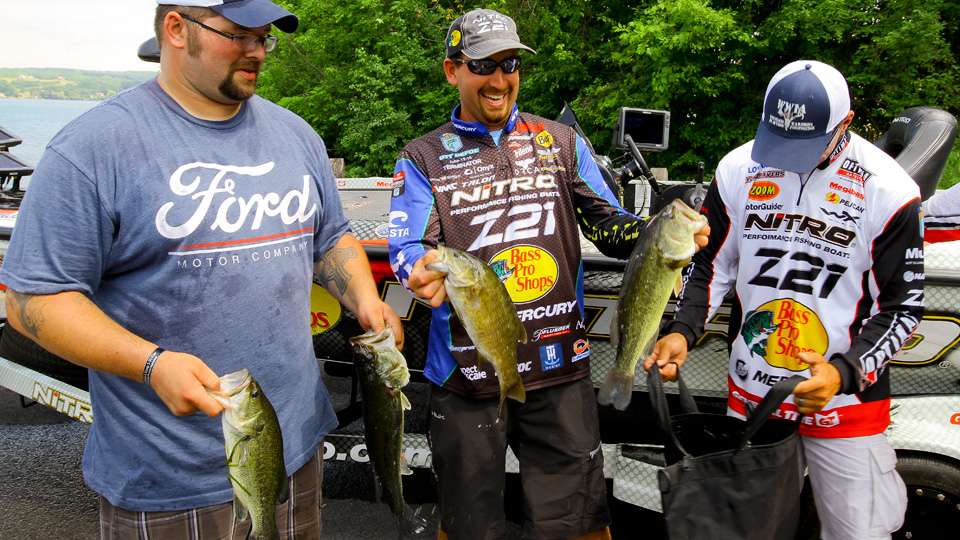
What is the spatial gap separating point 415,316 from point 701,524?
1.77 meters

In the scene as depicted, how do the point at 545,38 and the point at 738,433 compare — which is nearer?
Answer: the point at 738,433

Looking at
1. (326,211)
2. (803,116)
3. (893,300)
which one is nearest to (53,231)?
(326,211)

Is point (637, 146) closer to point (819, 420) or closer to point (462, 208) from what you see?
point (462, 208)

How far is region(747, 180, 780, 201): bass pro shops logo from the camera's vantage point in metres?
2.53

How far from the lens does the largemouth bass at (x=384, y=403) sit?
7.48 ft

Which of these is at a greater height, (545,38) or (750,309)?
(545,38)

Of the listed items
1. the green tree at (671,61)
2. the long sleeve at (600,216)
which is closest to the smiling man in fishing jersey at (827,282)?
the long sleeve at (600,216)

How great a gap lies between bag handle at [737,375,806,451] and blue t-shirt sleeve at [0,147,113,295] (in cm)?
196

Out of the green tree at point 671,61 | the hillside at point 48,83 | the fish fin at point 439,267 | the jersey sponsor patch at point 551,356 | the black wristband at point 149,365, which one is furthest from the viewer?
the hillside at point 48,83

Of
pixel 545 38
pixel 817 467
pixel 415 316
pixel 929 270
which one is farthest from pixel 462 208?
pixel 545 38

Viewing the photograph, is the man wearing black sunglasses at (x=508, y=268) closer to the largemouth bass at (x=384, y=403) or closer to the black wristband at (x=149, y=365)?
the largemouth bass at (x=384, y=403)

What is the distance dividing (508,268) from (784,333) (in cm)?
98

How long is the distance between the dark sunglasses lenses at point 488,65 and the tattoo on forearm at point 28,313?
164 cm

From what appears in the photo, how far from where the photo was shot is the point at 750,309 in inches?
103
